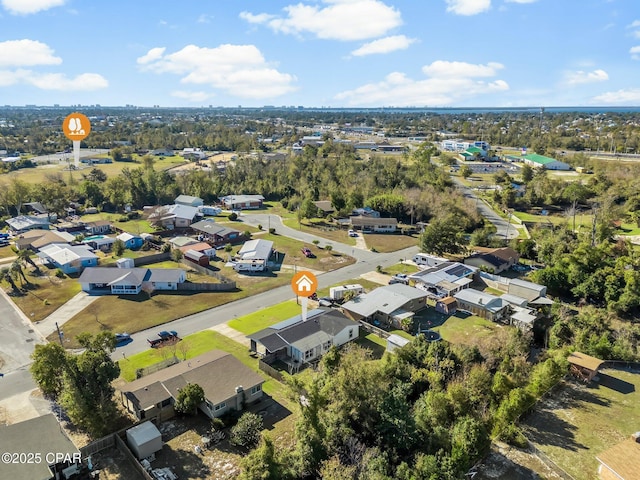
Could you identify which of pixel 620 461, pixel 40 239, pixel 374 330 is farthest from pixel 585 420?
pixel 40 239

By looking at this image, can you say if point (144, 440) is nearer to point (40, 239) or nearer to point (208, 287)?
point (208, 287)

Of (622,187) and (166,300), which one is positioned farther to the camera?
(622,187)

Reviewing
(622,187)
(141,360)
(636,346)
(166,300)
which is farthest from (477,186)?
(141,360)

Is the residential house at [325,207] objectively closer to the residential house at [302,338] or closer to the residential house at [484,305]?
the residential house at [484,305]

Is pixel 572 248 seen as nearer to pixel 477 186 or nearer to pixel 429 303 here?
pixel 429 303

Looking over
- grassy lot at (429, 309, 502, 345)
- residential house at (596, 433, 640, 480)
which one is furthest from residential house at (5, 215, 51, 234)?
residential house at (596, 433, 640, 480)

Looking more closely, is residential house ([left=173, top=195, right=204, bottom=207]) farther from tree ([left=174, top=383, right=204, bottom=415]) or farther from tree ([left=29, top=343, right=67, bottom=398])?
tree ([left=174, top=383, right=204, bottom=415])

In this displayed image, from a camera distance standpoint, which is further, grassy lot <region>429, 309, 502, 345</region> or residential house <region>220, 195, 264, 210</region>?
residential house <region>220, 195, 264, 210</region>
